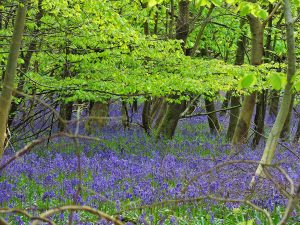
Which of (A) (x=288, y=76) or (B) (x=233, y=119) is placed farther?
(B) (x=233, y=119)

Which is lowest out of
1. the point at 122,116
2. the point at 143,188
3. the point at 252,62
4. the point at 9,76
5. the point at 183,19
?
the point at 143,188

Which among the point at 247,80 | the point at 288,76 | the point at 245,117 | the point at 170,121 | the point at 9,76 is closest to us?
the point at 247,80

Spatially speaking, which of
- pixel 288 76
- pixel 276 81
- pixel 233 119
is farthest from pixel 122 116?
pixel 233 119

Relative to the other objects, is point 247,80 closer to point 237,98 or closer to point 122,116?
point 122,116

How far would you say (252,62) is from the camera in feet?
41.3

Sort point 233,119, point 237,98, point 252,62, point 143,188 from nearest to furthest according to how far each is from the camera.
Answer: point 143,188, point 252,62, point 233,119, point 237,98

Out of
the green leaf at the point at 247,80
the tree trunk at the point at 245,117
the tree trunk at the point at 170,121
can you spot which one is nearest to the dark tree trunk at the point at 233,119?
the tree trunk at the point at 170,121

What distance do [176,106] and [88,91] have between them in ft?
16.2

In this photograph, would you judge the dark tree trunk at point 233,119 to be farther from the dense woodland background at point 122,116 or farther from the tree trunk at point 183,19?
the tree trunk at point 183,19

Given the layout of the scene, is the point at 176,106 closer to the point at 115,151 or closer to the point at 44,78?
the point at 115,151

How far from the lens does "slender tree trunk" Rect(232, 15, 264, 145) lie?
485 inches

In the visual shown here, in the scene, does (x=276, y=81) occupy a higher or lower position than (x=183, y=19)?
lower

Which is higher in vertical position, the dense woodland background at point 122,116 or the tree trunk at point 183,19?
the tree trunk at point 183,19

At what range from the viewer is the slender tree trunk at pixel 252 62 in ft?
40.4
